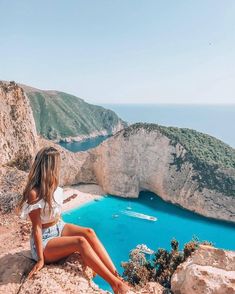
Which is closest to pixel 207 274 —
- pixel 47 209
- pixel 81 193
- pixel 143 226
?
pixel 47 209

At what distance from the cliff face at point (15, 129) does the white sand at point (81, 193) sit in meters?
10.6

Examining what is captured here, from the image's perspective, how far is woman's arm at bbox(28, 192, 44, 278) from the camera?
564 cm

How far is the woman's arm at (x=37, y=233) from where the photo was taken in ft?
18.5

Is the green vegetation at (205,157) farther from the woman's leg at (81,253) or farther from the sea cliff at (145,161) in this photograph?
the woman's leg at (81,253)

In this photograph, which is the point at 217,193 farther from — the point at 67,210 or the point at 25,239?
the point at 25,239

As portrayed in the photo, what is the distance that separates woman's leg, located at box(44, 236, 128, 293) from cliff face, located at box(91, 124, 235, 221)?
41.3 meters

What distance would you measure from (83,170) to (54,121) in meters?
88.3

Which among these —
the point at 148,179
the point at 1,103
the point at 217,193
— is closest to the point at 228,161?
the point at 217,193

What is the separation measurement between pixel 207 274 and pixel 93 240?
254 centimetres

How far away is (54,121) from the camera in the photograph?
13938 centimetres

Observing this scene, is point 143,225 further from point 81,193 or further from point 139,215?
point 81,193

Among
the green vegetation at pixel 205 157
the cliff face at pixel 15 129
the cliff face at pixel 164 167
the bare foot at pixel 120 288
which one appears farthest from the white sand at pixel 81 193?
the bare foot at pixel 120 288

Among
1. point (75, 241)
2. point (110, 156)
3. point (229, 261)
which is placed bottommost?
point (110, 156)

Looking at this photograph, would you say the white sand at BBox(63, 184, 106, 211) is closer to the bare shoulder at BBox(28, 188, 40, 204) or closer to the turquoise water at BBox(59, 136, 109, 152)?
the bare shoulder at BBox(28, 188, 40, 204)
